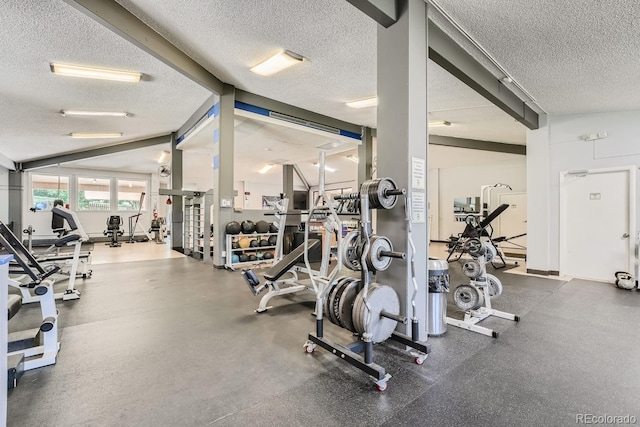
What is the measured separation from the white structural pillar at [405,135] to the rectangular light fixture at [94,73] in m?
3.91

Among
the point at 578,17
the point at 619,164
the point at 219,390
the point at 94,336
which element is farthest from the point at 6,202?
the point at 619,164

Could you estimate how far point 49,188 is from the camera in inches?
430

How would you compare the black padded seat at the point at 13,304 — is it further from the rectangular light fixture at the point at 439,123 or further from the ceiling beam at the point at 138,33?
the rectangular light fixture at the point at 439,123

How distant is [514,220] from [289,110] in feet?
24.7

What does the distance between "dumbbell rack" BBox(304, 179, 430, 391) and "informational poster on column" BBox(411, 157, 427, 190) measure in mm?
210

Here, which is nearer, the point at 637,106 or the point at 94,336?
the point at 94,336

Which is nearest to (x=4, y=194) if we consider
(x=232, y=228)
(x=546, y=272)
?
(x=232, y=228)

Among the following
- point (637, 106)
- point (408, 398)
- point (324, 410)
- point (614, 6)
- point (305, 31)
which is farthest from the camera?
point (637, 106)

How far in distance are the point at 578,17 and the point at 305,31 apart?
264 cm

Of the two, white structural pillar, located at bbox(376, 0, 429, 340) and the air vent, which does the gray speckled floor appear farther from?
the air vent

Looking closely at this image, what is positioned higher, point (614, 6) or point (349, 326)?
point (614, 6)

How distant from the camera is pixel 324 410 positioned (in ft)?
5.30

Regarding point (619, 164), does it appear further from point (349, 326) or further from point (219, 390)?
point (219, 390)

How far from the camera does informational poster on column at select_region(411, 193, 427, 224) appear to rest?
2.47 m
